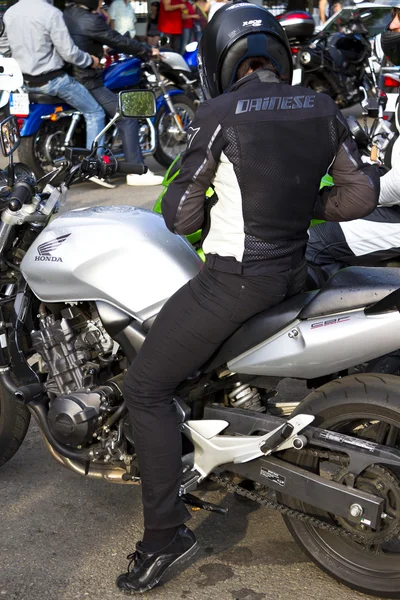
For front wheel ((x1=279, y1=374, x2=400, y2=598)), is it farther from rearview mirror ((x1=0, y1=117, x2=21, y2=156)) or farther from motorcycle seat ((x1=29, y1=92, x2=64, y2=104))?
motorcycle seat ((x1=29, y1=92, x2=64, y2=104))

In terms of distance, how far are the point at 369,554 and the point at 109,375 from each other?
1131 mm

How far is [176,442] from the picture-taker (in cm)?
284

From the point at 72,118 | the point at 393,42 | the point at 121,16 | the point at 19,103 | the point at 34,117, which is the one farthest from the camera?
the point at 121,16

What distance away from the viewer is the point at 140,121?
930cm

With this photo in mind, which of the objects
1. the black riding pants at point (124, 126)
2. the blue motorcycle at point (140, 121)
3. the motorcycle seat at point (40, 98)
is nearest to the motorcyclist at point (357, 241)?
the blue motorcycle at point (140, 121)

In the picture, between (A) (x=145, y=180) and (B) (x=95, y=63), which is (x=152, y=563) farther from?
(B) (x=95, y=63)

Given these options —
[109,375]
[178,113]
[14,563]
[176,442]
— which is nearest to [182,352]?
[176,442]

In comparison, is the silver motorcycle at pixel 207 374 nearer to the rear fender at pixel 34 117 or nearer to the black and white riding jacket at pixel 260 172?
the black and white riding jacket at pixel 260 172

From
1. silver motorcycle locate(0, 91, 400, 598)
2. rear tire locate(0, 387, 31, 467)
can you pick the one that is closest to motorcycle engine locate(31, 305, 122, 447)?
silver motorcycle locate(0, 91, 400, 598)

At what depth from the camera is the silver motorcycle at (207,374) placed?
2.63 m

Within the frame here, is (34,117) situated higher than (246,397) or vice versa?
(246,397)

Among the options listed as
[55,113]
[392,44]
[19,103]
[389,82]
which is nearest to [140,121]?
[55,113]

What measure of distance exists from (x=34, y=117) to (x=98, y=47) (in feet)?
3.59

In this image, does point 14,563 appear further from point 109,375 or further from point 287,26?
point 287,26
